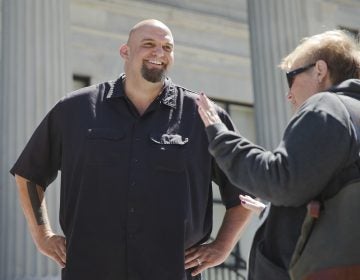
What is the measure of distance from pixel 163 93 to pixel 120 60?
7819mm

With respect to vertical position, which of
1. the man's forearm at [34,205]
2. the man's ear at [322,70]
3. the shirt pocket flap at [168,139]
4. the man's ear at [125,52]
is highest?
the man's ear at [125,52]

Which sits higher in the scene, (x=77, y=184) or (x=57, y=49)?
(x=57, y=49)

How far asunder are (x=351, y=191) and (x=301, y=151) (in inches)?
9.1

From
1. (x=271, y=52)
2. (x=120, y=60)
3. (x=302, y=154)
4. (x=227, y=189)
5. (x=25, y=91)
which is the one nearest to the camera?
(x=302, y=154)

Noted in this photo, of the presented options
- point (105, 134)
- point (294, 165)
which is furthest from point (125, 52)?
point (294, 165)

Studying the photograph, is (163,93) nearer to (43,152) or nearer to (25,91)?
(43,152)

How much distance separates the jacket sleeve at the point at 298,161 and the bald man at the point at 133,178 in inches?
33.7

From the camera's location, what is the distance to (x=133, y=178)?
4.00m

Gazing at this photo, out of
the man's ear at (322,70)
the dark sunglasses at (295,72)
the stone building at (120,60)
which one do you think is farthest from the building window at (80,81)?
the man's ear at (322,70)

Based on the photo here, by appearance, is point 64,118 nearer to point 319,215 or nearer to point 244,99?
point 319,215

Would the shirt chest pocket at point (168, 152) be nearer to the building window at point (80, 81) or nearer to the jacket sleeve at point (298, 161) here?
the jacket sleeve at point (298, 161)

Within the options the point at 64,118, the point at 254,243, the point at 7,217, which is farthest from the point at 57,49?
the point at 254,243

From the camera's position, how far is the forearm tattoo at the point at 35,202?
14.3 ft

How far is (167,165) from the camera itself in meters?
4.05
